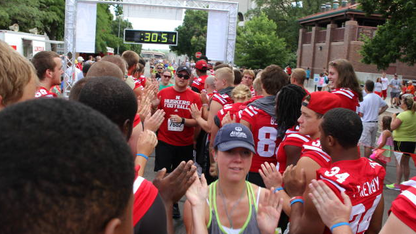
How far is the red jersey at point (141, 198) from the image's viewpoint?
1.57 m

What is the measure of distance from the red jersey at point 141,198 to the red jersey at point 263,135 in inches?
101

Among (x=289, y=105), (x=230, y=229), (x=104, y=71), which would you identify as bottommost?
(x=230, y=229)

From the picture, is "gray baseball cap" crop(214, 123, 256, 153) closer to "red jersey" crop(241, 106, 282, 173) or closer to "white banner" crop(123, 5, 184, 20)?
"red jersey" crop(241, 106, 282, 173)

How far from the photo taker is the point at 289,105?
3891mm

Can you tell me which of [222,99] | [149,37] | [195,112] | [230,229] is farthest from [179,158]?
[149,37]

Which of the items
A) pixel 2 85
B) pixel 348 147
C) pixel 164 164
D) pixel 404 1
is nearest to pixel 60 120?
pixel 2 85

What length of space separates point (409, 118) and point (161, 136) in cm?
496

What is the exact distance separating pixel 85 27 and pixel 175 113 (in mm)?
9868

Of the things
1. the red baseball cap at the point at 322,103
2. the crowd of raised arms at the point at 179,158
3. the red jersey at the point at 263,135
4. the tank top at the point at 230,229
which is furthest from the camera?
the red jersey at the point at 263,135

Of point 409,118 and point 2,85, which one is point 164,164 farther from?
point 409,118

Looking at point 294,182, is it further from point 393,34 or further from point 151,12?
point 151,12

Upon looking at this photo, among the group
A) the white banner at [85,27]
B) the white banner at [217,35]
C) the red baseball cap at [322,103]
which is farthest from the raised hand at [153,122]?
the white banner at [85,27]

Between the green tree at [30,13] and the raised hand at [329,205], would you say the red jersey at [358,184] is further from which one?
the green tree at [30,13]

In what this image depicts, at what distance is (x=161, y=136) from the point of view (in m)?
6.01
